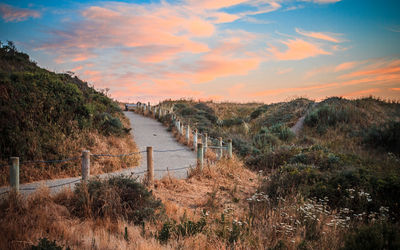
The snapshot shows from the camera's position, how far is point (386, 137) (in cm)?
1905

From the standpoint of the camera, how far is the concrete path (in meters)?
9.16

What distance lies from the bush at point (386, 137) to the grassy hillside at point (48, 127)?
660 inches

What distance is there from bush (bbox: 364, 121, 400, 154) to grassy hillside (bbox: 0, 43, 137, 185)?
16761 millimetres

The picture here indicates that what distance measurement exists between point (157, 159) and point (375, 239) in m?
11.1

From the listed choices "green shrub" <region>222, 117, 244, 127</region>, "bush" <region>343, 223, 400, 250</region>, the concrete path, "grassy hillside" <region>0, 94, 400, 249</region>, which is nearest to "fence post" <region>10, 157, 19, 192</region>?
"grassy hillside" <region>0, 94, 400, 249</region>

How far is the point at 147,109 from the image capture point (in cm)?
3328

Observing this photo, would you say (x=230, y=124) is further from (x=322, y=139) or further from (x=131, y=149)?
(x=131, y=149)

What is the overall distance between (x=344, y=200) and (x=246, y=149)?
419 inches

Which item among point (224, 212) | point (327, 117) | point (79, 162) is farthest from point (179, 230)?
point (327, 117)

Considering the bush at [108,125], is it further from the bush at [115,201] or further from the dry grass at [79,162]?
the bush at [115,201]

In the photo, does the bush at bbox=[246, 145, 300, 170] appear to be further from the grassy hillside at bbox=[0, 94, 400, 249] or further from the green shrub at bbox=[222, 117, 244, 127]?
the green shrub at bbox=[222, 117, 244, 127]

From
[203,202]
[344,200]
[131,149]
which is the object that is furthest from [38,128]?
[344,200]

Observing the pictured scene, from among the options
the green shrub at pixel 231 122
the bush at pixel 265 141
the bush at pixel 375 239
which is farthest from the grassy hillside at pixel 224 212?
the green shrub at pixel 231 122

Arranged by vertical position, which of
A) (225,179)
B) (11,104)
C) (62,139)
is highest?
(11,104)
